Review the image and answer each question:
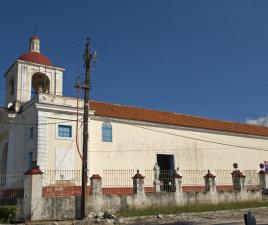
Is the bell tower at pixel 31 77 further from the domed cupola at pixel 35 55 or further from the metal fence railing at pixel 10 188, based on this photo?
the metal fence railing at pixel 10 188

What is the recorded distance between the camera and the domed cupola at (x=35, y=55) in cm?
2612

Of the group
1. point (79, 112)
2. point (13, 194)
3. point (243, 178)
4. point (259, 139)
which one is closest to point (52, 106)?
point (79, 112)

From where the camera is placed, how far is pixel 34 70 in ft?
84.7

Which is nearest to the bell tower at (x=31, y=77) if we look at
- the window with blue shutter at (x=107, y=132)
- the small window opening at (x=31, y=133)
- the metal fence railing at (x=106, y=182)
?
the small window opening at (x=31, y=133)

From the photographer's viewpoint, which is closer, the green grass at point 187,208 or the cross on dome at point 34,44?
the green grass at point 187,208

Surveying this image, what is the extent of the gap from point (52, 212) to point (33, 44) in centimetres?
1445

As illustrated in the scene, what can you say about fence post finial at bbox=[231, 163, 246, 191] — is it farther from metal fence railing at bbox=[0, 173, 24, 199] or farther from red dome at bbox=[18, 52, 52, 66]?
red dome at bbox=[18, 52, 52, 66]

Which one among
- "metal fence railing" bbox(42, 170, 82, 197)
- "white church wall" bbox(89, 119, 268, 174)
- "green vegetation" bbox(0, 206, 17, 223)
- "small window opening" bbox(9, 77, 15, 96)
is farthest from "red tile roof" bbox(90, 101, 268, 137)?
"green vegetation" bbox(0, 206, 17, 223)

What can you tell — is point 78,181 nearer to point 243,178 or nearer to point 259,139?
point 243,178

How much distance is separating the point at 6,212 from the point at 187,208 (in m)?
9.43

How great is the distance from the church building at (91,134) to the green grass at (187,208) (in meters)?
5.37

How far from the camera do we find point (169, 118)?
30.2m

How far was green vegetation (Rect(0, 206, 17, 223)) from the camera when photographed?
17.0 metres

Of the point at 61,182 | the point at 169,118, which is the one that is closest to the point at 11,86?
the point at 61,182
